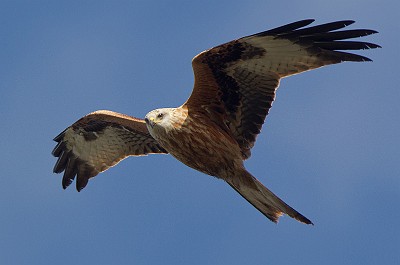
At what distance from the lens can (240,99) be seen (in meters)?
13.0

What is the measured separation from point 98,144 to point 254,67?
3.68 meters

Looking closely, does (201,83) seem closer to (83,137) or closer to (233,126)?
(233,126)

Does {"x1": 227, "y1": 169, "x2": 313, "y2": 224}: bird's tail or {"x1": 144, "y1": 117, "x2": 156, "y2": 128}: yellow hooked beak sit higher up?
{"x1": 144, "y1": 117, "x2": 156, "y2": 128}: yellow hooked beak

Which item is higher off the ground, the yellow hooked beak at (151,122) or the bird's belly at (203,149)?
the yellow hooked beak at (151,122)

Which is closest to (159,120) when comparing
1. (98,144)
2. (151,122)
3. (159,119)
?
(159,119)

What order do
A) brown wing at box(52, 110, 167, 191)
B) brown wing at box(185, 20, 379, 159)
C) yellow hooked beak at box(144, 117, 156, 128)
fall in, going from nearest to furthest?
brown wing at box(185, 20, 379, 159)
yellow hooked beak at box(144, 117, 156, 128)
brown wing at box(52, 110, 167, 191)

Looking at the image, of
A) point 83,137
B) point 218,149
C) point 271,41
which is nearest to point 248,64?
point 271,41

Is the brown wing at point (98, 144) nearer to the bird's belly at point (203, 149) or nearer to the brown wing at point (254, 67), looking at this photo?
the bird's belly at point (203, 149)

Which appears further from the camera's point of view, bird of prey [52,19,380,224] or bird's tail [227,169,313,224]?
bird's tail [227,169,313,224]

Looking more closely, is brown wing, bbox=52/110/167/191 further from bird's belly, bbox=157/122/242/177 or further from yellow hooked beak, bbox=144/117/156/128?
bird's belly, bbox=157/122/242/177

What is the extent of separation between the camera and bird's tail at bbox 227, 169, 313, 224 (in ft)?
41.1

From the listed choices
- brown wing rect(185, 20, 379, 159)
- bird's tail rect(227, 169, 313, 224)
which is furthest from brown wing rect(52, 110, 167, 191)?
bird's tail rect(227, 169, 313, 224)

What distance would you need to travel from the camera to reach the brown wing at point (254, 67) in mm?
12359

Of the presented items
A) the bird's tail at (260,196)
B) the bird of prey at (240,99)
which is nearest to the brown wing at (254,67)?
the bird of prey at (240,99)
